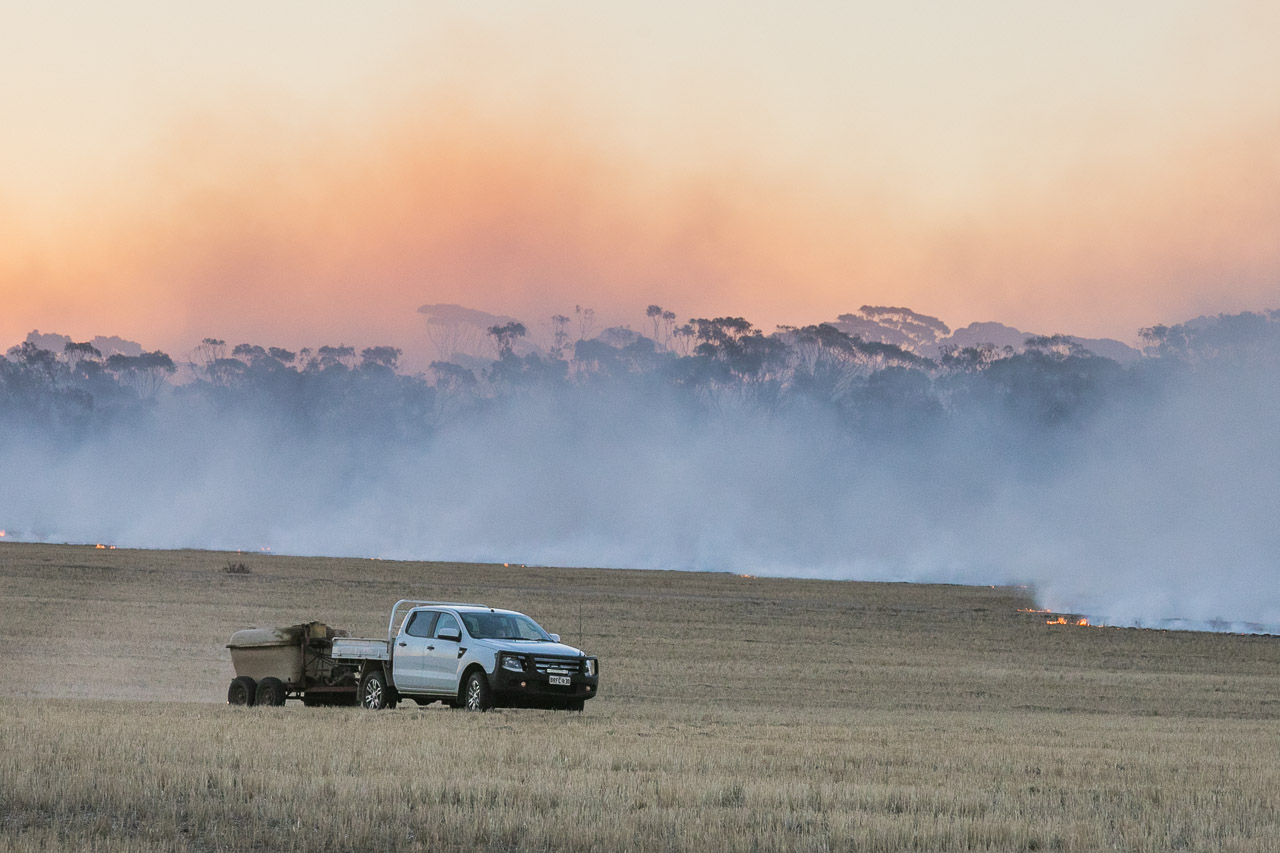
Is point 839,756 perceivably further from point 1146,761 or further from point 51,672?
point 51,672

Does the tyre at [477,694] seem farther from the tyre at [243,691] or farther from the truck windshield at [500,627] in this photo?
the tyre at [243,691]

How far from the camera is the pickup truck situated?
23828 mm

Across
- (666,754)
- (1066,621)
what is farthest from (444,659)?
(1066,621)

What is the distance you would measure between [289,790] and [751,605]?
5684cm

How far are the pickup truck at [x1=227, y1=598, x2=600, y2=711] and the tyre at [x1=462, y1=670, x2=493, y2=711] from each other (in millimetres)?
16

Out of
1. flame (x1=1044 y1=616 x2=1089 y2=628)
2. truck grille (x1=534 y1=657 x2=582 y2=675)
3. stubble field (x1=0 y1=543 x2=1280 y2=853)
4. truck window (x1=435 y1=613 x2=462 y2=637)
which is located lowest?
stubble field (x1=0 y1=543 x2=1280 y2=853)

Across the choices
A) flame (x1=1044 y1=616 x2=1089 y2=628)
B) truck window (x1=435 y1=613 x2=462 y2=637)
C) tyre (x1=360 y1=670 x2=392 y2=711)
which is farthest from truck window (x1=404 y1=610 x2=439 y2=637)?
flame (x1=1044 y1=616 x2=1089 y2=628)

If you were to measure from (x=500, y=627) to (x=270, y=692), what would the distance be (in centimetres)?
413

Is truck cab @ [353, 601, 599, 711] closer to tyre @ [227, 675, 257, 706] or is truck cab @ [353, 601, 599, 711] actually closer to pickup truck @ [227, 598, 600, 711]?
pickup truck @ [227, 598, 600, 711]

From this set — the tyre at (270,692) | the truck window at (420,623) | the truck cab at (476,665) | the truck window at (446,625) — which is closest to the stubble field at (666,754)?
the truck cab at (476,665)

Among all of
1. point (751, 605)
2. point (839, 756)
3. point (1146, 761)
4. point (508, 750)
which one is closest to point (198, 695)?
point (508, 750)

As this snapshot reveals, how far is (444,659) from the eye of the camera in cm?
2453

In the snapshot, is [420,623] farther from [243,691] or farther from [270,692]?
[243,691]

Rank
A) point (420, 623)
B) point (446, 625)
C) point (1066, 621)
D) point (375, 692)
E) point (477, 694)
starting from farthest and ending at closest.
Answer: point (1066, 621) < point (420, 623) < point (375, 692) < point (446, 625) < point (477, 694)
